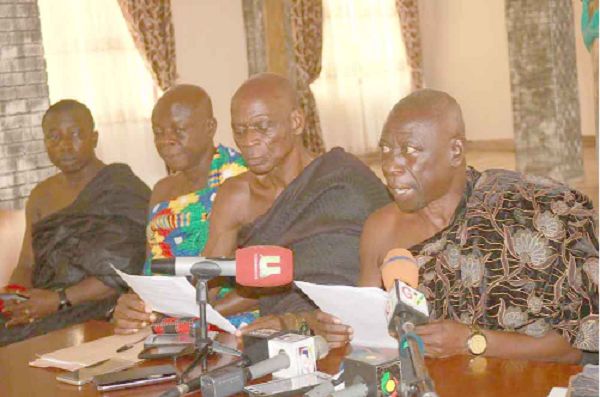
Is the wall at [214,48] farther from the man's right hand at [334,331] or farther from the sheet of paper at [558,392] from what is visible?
the sheet of paper at [558,392]

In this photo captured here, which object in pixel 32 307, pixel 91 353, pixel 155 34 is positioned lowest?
pixel 32 307

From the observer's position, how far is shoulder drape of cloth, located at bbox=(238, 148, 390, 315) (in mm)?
3887

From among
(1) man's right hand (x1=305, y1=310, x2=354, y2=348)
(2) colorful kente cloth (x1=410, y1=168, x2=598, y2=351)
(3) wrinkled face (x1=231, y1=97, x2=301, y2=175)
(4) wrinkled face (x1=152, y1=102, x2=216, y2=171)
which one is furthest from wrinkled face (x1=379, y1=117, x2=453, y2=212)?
(4) wrinkled face (x1=152, y1=102, x2=216, y2=171)

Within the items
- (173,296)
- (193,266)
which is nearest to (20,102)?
(173,296)

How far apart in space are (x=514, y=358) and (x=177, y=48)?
907 cm

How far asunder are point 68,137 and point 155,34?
19.0 ft

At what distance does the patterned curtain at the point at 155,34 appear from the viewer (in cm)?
1066

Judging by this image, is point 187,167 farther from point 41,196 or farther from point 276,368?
point 276,368

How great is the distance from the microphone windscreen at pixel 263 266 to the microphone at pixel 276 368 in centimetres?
17

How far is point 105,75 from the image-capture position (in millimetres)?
10742

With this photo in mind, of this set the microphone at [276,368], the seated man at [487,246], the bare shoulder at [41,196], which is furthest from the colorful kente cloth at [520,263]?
the bare shoulder at [41,196]

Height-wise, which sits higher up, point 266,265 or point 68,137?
point 68,137

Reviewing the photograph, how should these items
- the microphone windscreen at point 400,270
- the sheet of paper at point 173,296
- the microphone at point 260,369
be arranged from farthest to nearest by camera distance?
the sheet of paper at point 173,296
the microphone at point 260,369
the microphone windscreen at point 400,270

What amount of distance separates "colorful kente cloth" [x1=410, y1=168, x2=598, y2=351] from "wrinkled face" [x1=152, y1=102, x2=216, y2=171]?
1760 mm
